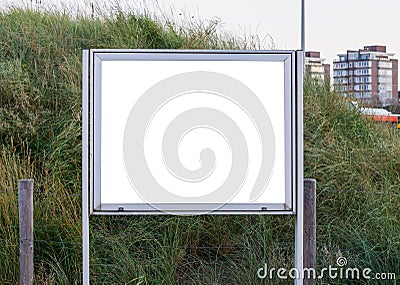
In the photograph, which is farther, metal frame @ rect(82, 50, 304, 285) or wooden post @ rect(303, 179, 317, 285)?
wooden post @ rect(303, 179, 317, 285)

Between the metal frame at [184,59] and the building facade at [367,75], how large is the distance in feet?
12.8

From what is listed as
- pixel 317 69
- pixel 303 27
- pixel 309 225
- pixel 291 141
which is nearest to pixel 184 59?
pixel 291 141

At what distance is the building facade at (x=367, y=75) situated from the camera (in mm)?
9406

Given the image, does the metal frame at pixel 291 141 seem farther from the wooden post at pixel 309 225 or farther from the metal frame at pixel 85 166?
the wooden post at pixel 309 225

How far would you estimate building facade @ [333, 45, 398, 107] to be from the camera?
9406mm

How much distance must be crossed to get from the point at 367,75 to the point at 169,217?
537 centimetres

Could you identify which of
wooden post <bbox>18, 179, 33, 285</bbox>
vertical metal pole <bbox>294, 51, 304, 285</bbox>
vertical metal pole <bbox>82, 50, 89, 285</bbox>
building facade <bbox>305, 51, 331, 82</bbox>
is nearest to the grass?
building facade <bbox>305, 51, 331, 82</bbox>

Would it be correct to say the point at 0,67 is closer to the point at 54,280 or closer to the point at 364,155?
the point at 54,280

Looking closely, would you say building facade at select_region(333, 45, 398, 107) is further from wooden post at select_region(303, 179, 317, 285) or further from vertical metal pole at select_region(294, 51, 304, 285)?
vertical metal pole at select_region(294, 51, 304, 285)

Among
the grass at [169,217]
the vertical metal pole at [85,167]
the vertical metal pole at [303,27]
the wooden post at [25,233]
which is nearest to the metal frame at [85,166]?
the vertical metal pole at [85,167]

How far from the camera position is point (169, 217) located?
7.10 meters

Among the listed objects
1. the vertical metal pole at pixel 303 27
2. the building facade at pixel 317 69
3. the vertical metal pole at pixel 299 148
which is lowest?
the vertical metal pole at pixel 299 148

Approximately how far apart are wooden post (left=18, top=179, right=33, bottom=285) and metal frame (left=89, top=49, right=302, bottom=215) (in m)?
0.97

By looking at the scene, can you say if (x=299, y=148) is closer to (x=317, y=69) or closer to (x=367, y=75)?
(x=317, y=69)
